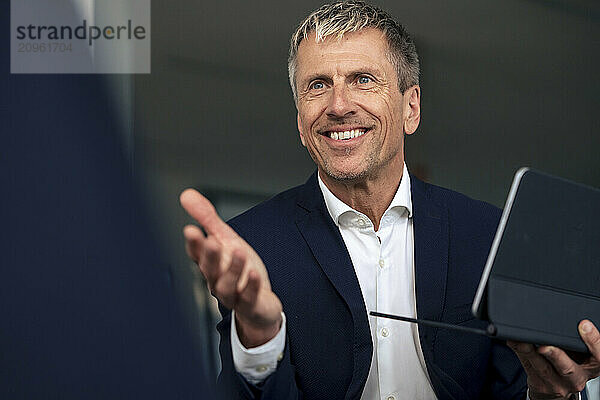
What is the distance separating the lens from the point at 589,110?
275 centimetres

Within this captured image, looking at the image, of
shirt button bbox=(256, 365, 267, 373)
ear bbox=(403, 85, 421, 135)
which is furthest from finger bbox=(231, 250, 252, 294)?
ear bbox=(403, 85, 421, 135)

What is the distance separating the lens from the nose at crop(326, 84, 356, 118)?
139 cm

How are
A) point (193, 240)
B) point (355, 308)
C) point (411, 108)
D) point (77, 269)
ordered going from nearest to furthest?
point (77, 269) < point (193, 240) < point (355, 308) < point (411, 108)

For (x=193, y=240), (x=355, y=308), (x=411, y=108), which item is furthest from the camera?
(x=411, y=108)

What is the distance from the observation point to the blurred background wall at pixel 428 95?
7.36 feet

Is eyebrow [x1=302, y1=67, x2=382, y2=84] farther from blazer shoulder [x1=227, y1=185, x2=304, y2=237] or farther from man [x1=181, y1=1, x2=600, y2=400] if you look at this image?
blazer shoulder [x1=227, y1=185, x2=304, y2=237]

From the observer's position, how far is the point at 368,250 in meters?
1.36

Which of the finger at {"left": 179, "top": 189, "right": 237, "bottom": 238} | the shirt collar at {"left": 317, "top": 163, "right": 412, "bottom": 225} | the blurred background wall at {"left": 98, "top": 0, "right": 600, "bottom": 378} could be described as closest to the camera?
the finger at {"left": 179, "top": 189, "right": 237, "bottom": 238}

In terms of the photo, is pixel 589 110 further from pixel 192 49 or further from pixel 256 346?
pixel 256 346

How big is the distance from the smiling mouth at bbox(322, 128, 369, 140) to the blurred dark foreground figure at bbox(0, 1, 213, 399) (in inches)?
47.2

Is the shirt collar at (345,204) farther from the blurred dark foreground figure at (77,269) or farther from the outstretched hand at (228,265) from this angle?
the blurred dark foreground figure at (77,269)

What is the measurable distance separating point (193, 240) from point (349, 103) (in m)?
0.83

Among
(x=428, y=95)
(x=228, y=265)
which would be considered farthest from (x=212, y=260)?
(x=428, y=95)

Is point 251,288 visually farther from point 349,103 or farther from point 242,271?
point 349,103
